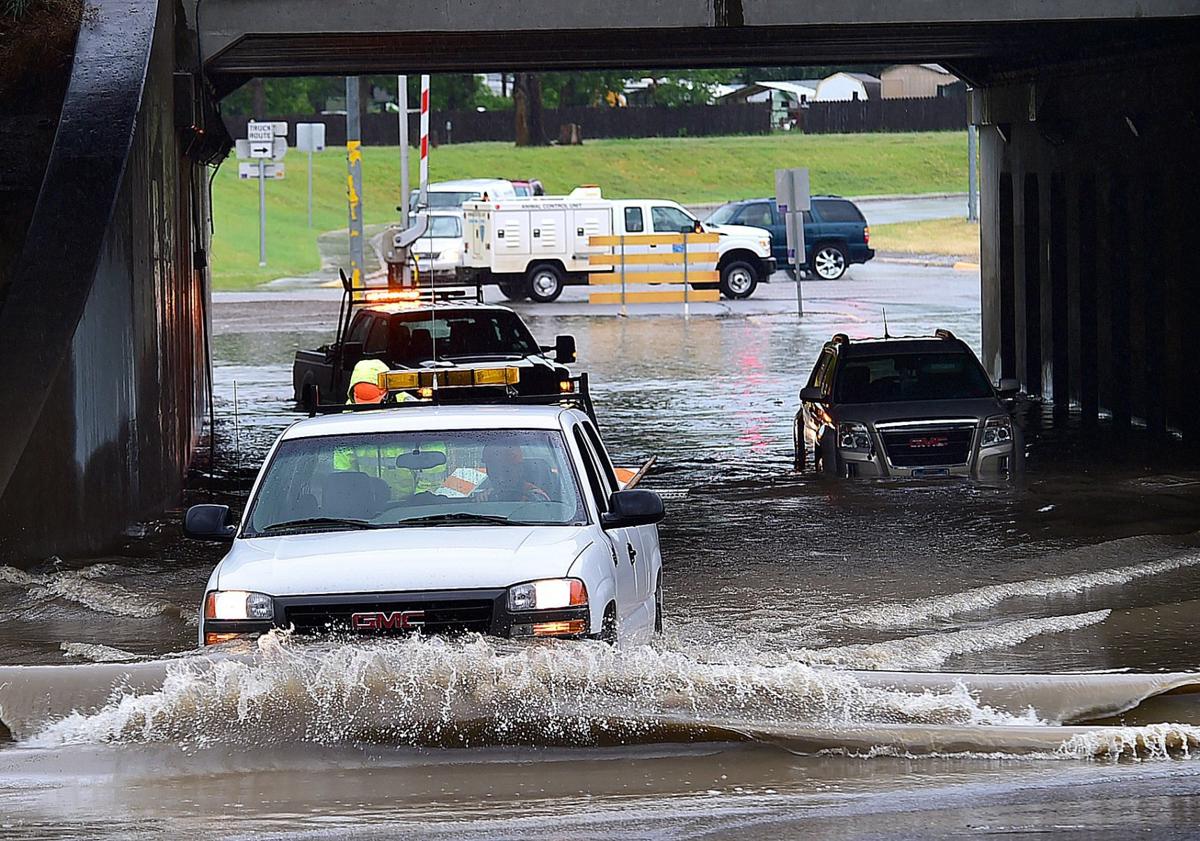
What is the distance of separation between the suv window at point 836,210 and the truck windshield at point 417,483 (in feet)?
137

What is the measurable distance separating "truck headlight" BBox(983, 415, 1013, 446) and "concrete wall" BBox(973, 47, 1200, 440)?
3867 mm

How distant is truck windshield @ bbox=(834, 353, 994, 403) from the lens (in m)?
19.5

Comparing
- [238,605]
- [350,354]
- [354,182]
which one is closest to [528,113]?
[354,182]

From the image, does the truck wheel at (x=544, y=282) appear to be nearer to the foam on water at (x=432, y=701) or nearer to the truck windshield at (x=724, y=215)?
the truck windshield at (x=724, y=215)

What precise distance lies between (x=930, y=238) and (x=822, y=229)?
35.8 ft

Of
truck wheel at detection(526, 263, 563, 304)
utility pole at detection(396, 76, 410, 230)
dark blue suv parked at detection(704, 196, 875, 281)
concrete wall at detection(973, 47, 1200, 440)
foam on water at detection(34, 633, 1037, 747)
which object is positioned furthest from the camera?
dark blue suv parked at detection(704, 196, 875, 281)

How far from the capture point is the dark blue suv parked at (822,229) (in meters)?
50.8

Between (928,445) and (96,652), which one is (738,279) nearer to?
(928,445)

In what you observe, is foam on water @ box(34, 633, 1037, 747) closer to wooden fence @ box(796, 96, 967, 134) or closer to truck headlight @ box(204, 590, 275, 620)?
truck headlight @ box(204, 590, 275, 620)

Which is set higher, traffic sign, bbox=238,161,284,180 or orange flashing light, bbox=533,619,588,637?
traffic sign, bbox=238,161,284,180

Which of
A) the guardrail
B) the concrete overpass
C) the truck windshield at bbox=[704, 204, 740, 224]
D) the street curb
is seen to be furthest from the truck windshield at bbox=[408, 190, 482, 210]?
the concrete overpass

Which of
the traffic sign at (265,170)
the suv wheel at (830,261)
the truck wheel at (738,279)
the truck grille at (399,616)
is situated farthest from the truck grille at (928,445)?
the traffic sign at (265,170)

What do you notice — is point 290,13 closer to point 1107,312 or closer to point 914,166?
point 1107,312

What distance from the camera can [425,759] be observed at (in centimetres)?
814
